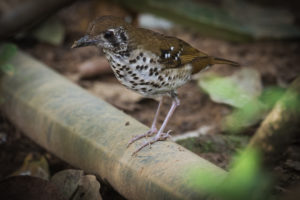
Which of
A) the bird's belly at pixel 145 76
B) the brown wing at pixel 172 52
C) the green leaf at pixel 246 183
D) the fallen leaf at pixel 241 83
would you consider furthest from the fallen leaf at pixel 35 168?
the green leaf at pixel 246 183

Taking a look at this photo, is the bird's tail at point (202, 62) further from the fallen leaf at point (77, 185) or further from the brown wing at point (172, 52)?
the fallen leaf at point (77, 185)

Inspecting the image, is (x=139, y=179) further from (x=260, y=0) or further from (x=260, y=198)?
(x=260, y=0)

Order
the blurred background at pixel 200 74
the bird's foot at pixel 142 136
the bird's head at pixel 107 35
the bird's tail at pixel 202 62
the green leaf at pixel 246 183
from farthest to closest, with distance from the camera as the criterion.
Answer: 1. the blurred background at pixel 200 74
2. the bird's tail at pixel 202 62
3. the bird's foot at pixel 142 136
4. the bird's head at pixel 107 35
5. the green leaf at pixel 246 183

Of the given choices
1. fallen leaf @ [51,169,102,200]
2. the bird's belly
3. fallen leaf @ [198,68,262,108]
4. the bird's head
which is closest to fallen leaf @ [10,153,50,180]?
fallen leaf @ [51,169,102,200]

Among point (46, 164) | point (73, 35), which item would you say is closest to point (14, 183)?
point (46, 164)

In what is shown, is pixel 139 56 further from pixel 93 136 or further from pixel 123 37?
pixel 93 136

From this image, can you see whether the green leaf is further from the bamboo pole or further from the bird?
the bird

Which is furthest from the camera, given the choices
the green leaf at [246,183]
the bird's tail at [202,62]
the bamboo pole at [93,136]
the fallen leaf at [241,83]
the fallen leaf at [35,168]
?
the fallen leaf at [241,83]
